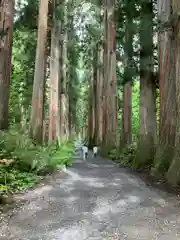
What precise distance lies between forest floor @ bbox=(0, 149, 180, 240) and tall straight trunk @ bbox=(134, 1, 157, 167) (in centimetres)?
445

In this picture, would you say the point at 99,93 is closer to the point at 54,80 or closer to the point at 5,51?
the point at 54,80

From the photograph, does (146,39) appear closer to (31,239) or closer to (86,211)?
(86,211)

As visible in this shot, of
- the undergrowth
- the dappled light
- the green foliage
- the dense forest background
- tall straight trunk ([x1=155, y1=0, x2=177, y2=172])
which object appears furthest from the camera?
the green foliage

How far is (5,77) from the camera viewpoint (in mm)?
11742

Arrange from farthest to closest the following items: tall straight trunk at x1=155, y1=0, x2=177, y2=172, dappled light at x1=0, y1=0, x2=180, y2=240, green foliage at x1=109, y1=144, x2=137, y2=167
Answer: green foliage at x1=109, y1=144, x2=137, y2=167 < tall straight trunk at x1=155, y1=0, x2=177, y2=172 < dappled light at x1=0, y1=0, x2=180, y2=240

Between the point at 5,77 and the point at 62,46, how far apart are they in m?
17.2

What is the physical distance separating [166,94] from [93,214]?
5.95 m

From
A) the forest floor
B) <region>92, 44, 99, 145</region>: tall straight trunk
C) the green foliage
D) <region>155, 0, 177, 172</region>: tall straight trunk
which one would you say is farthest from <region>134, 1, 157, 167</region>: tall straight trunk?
<region>92, 44, 99, 145</region>: tall straight trunk

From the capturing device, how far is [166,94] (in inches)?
470

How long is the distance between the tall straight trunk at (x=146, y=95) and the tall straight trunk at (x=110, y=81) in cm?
667

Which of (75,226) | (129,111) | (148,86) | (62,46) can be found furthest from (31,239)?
(62,46)

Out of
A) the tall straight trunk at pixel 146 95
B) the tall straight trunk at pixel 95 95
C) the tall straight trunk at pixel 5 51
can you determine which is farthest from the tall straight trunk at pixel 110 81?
the tall straight trunk at pixel 95 95

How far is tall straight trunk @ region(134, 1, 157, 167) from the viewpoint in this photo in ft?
47.4

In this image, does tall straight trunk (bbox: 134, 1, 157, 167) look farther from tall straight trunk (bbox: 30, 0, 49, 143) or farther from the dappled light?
tall straight trunk (bbox: 30, 0, 49, 143)
